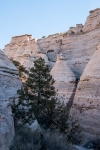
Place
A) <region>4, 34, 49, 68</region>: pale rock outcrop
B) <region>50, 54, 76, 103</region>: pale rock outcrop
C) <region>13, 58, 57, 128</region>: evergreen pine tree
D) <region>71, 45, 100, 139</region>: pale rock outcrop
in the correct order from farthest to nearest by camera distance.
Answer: <region>4, 34, 49, 68</region>: pale rock outcrop < <region>50, 54, 76, 103</region>: pale rock outcrop < <region>71, 45, 100, 139</region>: pale rock outcrop < <region>13, 58, 57, 128</region>: evergreen pine tree

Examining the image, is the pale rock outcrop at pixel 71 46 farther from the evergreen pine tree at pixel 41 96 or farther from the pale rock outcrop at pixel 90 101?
the evergreen pine tree at pixel 41 96

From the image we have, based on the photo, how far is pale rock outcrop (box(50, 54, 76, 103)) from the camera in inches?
814

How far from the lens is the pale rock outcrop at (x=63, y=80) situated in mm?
20678

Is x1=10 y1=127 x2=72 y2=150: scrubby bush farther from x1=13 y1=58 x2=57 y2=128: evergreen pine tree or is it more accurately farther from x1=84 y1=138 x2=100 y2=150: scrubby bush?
x1=84 y1=138 x2=100 y2=150: scrubby bush

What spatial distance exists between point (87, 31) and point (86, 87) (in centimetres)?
1034

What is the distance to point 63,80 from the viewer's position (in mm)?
21844

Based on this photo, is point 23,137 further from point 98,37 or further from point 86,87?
point 98,37

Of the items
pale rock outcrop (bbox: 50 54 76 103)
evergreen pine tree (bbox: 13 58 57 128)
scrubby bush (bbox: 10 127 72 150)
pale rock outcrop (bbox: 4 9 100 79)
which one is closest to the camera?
scrubby bush (bbox: 10 127 72 150)

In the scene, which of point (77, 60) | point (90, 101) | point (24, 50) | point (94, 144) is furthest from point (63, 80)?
point (24, 50)

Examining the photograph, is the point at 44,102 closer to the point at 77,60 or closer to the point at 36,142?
the point at 36,142

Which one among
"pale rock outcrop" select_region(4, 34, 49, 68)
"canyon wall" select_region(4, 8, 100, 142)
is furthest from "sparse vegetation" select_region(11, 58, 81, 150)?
"pale rock outcrop" select_region(4, 34, 49, 68)

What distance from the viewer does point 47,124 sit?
12781 millimetres

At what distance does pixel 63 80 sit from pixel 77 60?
4.19 meters

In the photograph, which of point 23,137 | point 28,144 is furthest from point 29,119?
point 28,144
